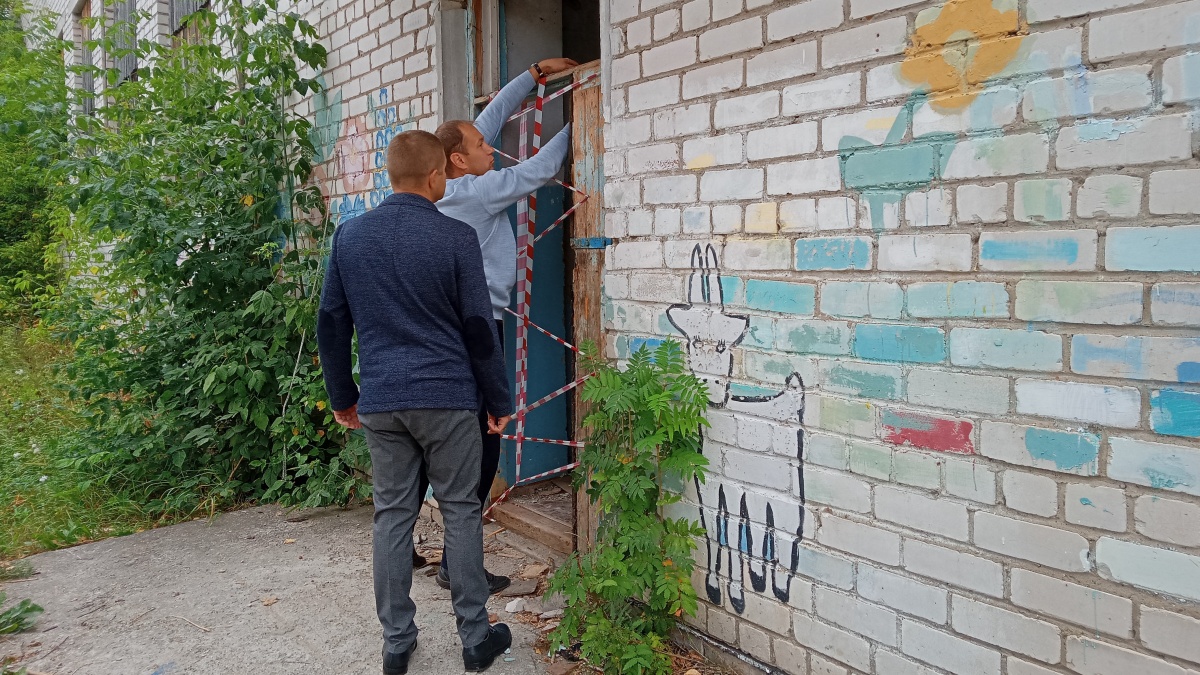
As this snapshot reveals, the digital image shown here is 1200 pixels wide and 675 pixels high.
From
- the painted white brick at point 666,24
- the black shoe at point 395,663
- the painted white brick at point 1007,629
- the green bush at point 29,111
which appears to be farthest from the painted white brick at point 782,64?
the green bush at point 29,111

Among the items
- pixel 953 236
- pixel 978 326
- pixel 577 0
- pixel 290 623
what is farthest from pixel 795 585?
pixel 577 0

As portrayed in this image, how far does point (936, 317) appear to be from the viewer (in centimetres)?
204

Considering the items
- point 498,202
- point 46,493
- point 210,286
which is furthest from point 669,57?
point 46,493

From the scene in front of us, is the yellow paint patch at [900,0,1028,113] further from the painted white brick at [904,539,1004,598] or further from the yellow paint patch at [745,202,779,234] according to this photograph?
the painted white brick at [904,539,1004,598]

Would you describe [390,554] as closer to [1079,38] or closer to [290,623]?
[290,623]

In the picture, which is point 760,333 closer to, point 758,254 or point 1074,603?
point 758,254

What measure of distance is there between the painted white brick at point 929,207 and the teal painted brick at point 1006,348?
30 centimetres

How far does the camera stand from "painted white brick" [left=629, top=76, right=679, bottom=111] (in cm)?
276

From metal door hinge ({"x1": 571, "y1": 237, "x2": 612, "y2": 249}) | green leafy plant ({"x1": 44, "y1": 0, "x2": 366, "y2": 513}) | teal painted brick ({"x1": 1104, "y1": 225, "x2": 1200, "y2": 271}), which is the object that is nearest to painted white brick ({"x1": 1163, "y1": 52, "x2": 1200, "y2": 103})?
teal painted brick ({"x1": 1104, "y1": 225, "x2": 1200, "y2": 271})

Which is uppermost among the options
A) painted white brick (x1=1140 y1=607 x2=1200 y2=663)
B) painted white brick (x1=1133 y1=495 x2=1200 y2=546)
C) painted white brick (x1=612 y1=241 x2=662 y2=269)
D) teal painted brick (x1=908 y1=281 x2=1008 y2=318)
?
painted white brick (x1=612 y1=241 x2=662 y2=269)

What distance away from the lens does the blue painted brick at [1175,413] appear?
1.63 meters

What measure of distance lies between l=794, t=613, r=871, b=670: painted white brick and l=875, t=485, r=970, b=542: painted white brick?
0.41 metres

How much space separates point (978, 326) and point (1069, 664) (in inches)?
33.4

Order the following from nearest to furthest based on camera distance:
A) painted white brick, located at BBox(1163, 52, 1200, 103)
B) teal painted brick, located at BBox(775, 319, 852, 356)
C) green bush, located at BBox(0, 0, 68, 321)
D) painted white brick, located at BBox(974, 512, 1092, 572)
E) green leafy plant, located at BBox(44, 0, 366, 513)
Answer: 1. painted white brick, located at BBox(1163, 52, 1200, 103)
2. painted white brick, located at BBox(974, 512, 1092, 572)
3. teal painted brick, located at BBox(775, 319, 852, 356)
4. green leafy plant, located at BBox(44, 0, 366, 513)
5. green bush, located at BBox(0, 0, 68, 321)
